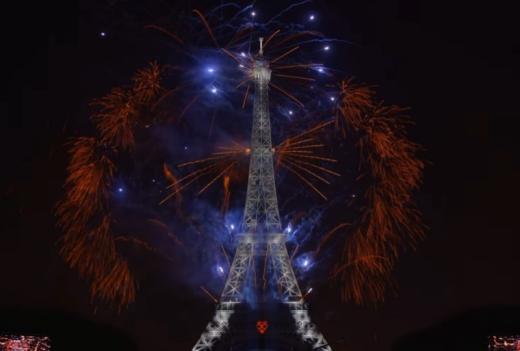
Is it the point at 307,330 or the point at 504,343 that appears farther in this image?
the point at 307,330

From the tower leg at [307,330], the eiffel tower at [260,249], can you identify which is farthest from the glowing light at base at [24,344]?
the tower leg at [307,330]

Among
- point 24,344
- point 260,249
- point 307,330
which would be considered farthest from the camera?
point 307,330

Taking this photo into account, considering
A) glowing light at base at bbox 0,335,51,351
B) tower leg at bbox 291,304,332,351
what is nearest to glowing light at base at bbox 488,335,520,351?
glowing light at base at bbox 0,335,51,351

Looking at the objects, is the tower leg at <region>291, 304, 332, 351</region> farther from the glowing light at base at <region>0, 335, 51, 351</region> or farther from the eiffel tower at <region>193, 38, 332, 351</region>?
the glowing light at base at <region>0, 335, 51, 351</region>

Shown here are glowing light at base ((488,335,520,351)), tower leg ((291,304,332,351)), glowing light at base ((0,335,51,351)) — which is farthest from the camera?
tower leg ((291,304,332,351))

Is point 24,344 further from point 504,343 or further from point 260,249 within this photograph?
point 260,249

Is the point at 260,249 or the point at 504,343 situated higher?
the point at 260,249

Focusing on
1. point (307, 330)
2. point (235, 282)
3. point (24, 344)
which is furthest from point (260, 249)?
point (24, 344)

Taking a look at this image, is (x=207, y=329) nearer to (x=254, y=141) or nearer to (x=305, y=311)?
(x=305, y=311)
